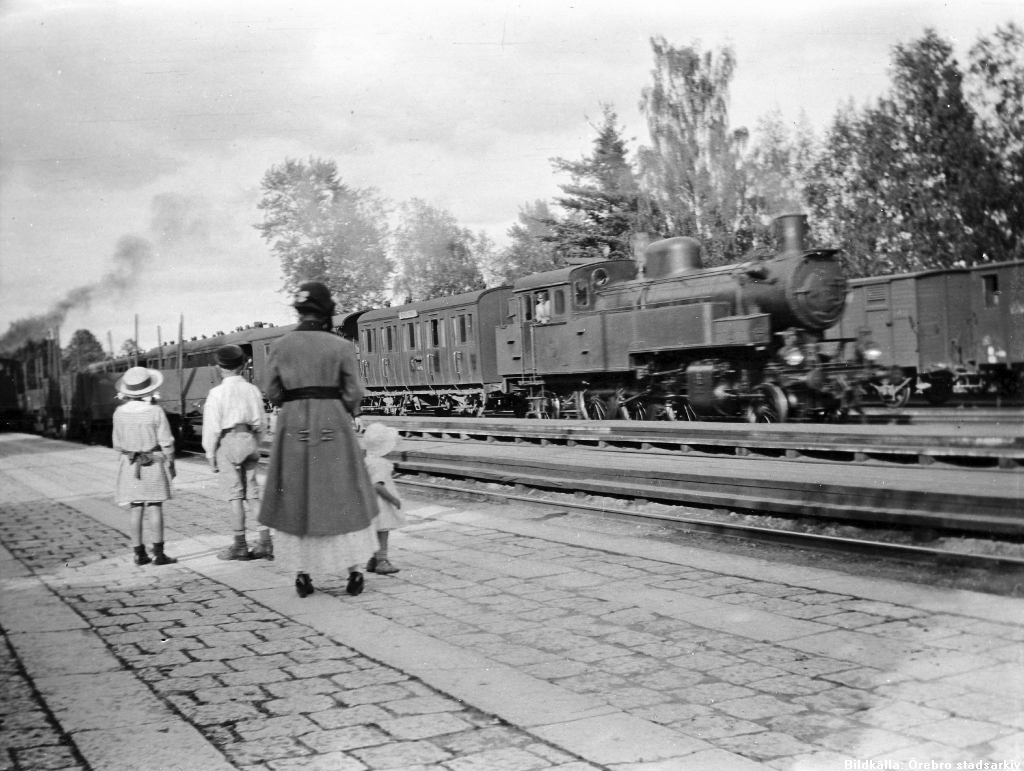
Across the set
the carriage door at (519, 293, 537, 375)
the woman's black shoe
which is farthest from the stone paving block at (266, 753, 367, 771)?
the carriage door at (519, 293, 537, 375)

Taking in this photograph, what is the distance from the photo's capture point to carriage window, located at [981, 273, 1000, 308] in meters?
13.8

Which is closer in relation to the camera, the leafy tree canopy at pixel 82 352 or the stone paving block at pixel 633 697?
the stone paving block at pixel 633 697

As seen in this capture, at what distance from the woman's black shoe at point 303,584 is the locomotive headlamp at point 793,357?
10.7 metres

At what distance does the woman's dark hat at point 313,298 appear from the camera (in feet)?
17.0

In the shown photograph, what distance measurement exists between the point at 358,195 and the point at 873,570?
175 inches

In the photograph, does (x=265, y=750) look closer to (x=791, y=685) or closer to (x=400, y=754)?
(x=400, y=754)

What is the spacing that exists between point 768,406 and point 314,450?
425 inches

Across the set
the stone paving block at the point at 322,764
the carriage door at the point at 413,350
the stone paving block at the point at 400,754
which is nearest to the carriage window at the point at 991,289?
the carriage door at the point at 413,350

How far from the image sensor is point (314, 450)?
16.8 feet

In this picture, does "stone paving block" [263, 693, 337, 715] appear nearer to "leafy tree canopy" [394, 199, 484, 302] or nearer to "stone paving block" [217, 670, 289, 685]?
"stone paving block" [217, 670, 289, 685]

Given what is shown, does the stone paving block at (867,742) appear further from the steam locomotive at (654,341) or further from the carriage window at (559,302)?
the carriage window at (559,302)

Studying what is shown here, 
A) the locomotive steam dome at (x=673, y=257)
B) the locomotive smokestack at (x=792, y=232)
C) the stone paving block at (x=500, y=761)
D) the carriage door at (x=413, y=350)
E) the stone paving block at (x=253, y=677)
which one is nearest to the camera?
the stone paving block at (x=500, y=761)

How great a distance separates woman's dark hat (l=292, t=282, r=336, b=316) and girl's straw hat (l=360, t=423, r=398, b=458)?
0.90m

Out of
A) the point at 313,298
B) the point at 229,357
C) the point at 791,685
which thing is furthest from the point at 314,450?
the point at 791,685
